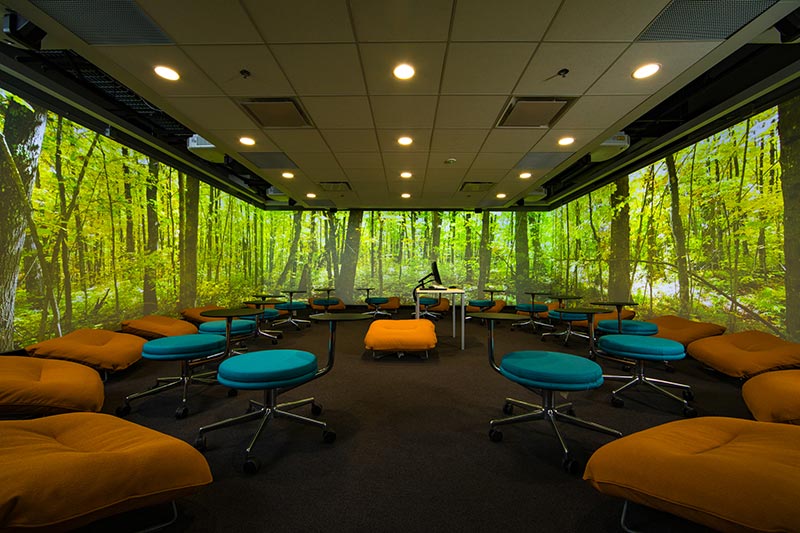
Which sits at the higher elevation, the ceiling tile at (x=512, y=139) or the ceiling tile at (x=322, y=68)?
the ceiling tile at (x=322, y=68)

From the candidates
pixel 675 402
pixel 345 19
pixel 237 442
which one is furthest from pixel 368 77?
pixel 675 402

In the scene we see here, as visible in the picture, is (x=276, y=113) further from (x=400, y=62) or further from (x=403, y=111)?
(x=400, y=62)

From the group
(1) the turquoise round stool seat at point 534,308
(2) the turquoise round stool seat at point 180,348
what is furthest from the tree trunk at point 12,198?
(1) the turquoise round stool seat at point 534,308

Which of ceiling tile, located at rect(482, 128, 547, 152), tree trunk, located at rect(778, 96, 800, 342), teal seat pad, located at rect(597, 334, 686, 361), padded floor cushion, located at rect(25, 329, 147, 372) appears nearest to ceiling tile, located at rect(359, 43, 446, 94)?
ceiling tile, located at rect(482, 128, 547, 152)

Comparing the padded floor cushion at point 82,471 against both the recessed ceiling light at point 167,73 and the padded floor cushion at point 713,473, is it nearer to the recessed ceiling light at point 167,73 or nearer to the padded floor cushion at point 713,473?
the padded floor cushion at point 713,473

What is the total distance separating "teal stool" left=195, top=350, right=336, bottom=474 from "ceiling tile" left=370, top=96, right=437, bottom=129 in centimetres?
292

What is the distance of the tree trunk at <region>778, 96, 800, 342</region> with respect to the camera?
338 centimetres

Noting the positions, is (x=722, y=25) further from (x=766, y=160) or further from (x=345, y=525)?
(x=345, y=525)

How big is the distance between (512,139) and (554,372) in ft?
12.1

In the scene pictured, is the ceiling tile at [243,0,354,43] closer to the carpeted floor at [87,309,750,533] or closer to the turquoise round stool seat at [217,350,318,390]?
the turquoise round stool seat at [217,350,318,390]

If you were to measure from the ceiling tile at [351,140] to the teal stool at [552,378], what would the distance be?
11.8ft

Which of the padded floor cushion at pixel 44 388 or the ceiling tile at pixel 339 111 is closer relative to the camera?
the padded floor cushion at pixel 44 388

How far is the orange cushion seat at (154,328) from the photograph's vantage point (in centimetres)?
412

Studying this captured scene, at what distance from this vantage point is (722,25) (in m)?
2.47
